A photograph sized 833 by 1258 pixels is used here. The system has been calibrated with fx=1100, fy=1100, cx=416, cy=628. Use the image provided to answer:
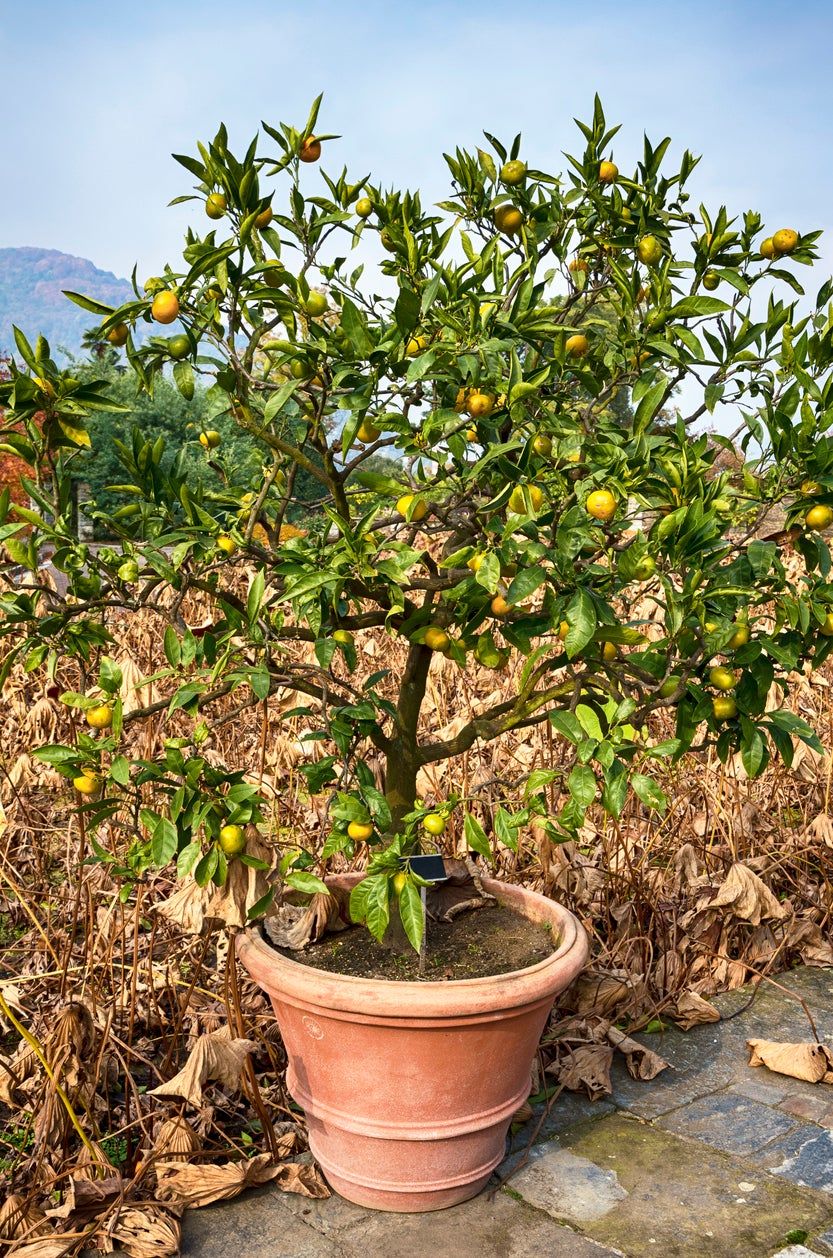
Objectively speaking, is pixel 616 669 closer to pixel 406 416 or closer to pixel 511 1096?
pixel 406 416

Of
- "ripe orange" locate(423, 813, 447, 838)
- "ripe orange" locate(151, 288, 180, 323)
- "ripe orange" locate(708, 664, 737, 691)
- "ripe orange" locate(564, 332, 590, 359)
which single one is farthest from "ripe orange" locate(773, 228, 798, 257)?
"ripe orange" locate(423, 813, 447, 838)

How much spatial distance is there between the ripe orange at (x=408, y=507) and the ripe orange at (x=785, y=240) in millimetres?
824

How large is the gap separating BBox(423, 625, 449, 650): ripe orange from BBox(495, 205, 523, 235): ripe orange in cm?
75

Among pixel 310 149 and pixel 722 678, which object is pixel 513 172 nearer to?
pixel 310 149

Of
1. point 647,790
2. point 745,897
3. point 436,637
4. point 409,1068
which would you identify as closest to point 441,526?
point 436,637

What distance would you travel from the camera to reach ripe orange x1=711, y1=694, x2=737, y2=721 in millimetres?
1911

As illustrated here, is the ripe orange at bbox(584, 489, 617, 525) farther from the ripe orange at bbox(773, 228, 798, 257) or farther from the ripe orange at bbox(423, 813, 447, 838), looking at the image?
the ripe orange at bbox(773, 228, 798, 257)

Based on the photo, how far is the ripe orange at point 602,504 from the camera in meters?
1.64

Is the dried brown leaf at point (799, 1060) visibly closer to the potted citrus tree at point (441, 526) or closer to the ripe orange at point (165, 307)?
the potted citrus tree at point (441, 526)

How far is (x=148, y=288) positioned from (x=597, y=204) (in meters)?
0.85

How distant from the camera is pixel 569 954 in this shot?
6.89 ft

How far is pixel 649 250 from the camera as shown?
78.4 inches

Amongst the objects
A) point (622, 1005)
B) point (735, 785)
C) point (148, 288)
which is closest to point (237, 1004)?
point (622, 1005)

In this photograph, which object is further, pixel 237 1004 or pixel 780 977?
pixel 780 977
